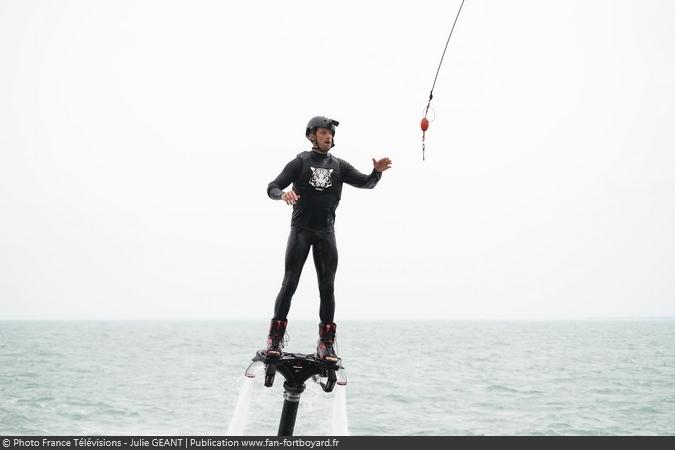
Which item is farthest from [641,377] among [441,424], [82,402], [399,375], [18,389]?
[18,389]

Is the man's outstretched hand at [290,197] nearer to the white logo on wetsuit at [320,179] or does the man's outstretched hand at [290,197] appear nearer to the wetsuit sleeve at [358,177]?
the white logo on wetsuit at [320,179]

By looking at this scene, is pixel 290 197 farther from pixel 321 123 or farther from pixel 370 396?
pixel 370 396

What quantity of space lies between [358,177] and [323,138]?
0.63 meters

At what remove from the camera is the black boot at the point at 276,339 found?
737cm

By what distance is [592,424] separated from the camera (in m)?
46.1

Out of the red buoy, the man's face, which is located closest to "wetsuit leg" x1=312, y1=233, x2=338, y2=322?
the man's face

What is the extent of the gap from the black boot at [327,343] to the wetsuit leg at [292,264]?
0.48 meters

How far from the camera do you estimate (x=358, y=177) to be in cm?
804

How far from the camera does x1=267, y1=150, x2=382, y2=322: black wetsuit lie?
7.72 metres

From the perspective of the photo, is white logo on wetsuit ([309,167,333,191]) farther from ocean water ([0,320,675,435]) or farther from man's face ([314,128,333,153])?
ocean water ([0,320,675,435])

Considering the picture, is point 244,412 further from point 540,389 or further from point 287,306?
point 540,389

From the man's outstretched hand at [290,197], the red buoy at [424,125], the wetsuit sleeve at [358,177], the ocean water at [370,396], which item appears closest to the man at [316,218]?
the wetsuit sleeve at [358,177]

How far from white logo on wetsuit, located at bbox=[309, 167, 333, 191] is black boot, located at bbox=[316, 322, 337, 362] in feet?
5.11

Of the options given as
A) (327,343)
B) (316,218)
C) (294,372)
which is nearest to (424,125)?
(316,218)
